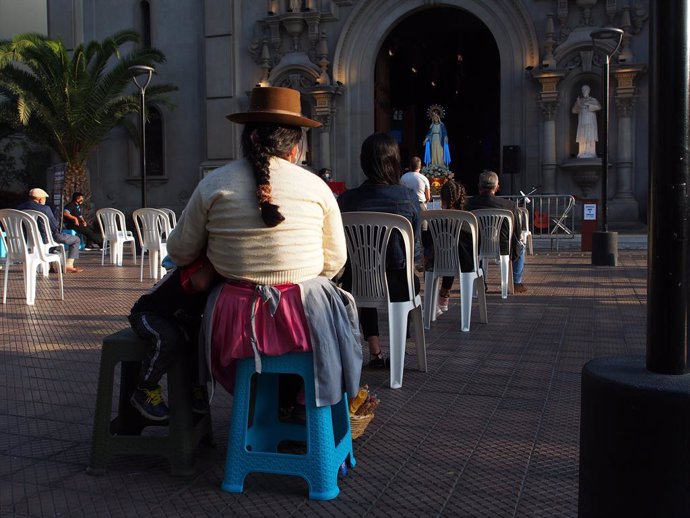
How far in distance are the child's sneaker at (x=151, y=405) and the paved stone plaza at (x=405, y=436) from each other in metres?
0.28

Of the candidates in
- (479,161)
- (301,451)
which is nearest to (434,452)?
(301,451)

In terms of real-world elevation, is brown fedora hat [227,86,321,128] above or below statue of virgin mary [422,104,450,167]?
below

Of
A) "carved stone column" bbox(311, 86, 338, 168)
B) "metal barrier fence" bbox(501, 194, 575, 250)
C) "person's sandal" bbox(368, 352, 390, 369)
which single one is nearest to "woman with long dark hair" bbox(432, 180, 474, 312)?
"person's sandal" bbox(368, 352, 390, 369)

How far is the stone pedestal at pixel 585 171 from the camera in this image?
19547mm

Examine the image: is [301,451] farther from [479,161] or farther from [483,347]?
[479,161]

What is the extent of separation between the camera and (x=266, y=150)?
330 cm

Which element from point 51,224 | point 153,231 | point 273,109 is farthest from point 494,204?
point 51,224

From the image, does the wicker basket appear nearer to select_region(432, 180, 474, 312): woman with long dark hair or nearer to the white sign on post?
select_region(432, 180, 474, 312): woman with long dark hair

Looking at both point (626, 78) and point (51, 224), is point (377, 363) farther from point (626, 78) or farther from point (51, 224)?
point (626, 78)

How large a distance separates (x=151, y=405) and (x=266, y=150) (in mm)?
1278

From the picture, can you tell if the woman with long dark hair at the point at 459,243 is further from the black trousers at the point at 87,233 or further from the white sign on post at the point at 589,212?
the black trousers at the point at 87,233

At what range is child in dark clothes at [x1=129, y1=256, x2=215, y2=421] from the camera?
3.33 m

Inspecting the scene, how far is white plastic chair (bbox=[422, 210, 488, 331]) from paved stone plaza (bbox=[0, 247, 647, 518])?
0.78 ft

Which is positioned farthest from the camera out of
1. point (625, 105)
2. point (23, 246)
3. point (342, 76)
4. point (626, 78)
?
point (342, 76)
